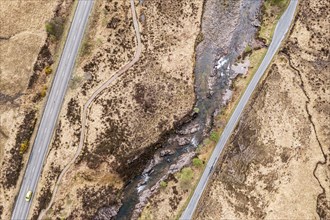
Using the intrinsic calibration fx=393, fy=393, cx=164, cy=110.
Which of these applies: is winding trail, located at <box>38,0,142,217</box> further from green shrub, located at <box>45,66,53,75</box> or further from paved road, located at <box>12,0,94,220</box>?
green shrub, located at <box>45,66,53,75</box>

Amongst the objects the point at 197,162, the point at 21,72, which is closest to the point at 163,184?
the point at 197,162

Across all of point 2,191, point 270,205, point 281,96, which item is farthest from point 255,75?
point 2,191

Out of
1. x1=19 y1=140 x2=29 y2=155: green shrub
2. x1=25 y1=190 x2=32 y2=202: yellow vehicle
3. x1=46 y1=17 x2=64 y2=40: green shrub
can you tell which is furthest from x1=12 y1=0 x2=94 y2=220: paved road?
x1=46 y1=17 x2=64 y2=40: green shrub

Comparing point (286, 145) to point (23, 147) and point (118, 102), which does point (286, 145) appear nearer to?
point (118, 102)

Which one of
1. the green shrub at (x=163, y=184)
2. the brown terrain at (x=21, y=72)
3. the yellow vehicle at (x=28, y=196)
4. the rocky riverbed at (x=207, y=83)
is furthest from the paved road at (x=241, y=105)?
the brown terrain at (x=21, y=72)

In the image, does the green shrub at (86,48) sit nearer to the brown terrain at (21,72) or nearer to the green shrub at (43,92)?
the brown terrain at (21,72)

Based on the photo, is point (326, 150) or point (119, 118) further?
point (119, 118)

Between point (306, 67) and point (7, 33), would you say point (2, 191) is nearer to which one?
point (7, 33)
